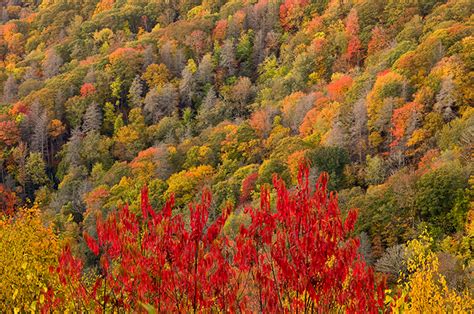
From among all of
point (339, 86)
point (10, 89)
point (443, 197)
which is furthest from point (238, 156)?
point (10, 89)

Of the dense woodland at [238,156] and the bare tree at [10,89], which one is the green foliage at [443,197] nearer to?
the dense woodland at [238,156]

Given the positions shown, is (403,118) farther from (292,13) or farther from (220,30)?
(220,30)

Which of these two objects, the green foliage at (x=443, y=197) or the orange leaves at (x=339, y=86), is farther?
the orange leaves at (x=339, y=86)

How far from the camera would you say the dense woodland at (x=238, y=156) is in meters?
9.09

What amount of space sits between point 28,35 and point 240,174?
12679 cm

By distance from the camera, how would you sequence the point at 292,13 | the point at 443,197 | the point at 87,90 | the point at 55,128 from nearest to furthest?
the point at 443,197
the point at 55,128
the point at 87,90
the point at 292,13

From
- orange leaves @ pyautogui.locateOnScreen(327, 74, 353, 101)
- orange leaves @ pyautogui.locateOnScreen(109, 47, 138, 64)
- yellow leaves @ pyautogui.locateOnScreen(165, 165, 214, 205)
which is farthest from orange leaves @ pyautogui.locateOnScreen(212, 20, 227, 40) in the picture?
yellow leaves @ pyautogui.locateOnScreen(165, 165, 214, 205)

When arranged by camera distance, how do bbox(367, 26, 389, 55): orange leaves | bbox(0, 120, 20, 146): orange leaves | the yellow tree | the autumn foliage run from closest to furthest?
the autumn foliage < the yellow tree < bbox(0, 120, 20, 146): orange leaves < bbox(367, 26, 389, 55): orange leaves

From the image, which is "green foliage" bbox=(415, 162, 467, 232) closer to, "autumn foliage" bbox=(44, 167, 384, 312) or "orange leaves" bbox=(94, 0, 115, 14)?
"autumn foliage" bbox=(44, 167, 384, 312)

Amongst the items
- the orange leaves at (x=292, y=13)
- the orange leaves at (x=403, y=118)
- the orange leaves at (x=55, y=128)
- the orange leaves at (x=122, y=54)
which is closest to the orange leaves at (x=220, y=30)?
the orange leaves at (x=292, y=13)

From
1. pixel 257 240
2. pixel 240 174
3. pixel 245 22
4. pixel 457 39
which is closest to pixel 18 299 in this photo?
pixel 257 240

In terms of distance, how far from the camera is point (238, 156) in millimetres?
100188

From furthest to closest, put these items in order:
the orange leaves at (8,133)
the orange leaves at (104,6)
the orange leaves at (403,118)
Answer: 1. the orange leaves at (104,6)
2. the orange leaves at (8,133)
3. the orange leaves at (403,118)

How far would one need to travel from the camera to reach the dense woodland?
9.09 metres
